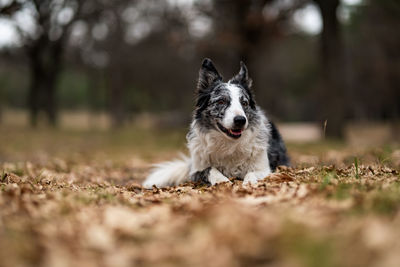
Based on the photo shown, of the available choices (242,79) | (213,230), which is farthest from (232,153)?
(213,230)

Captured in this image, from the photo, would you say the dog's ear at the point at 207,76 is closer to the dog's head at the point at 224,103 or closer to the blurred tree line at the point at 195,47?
the dog's head at the point at 224,103

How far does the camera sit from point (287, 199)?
308 centimetres

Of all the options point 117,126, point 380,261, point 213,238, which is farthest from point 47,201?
point 117,126

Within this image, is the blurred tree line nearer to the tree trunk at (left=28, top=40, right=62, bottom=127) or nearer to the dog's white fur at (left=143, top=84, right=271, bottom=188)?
the tree trunk at (left=28, top=40, right=62, bottom=127)

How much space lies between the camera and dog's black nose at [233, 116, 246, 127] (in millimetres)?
4496

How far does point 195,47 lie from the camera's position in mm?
19656

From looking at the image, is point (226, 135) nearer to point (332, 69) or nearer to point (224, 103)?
point (224, 103)

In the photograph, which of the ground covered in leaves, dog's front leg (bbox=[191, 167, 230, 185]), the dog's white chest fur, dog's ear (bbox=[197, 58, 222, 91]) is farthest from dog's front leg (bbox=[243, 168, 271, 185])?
dog's ear (bbox=[197, 58, 222, 91])

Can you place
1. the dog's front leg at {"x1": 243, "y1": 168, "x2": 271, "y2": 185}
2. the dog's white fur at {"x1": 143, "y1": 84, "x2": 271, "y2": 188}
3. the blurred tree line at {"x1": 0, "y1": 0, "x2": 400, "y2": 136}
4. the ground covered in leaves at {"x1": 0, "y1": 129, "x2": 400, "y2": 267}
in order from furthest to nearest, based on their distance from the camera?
1. the blurred tree line at {"x1": 0, "y1": 0, "x2": 400, "y2": 136}
2. the dog's white fur at {"x1": 143, "y1": 84, "x2": 271, "y2": 188}
3. the dog's front leg at {"x1": 243, "y1": 168, "x2": 271, "y2": 185}
4. the ground covered in leaves at {"x1": 0, "y1": 129, "x2": 400, "y2": 267}

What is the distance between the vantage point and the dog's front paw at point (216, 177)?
4664 millimetres

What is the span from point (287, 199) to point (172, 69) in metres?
32.1

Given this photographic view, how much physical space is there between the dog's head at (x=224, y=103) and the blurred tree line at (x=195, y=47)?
9.44 m

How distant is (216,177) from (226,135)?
57 centimetres

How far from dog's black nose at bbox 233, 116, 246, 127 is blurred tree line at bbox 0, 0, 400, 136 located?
396 inches
